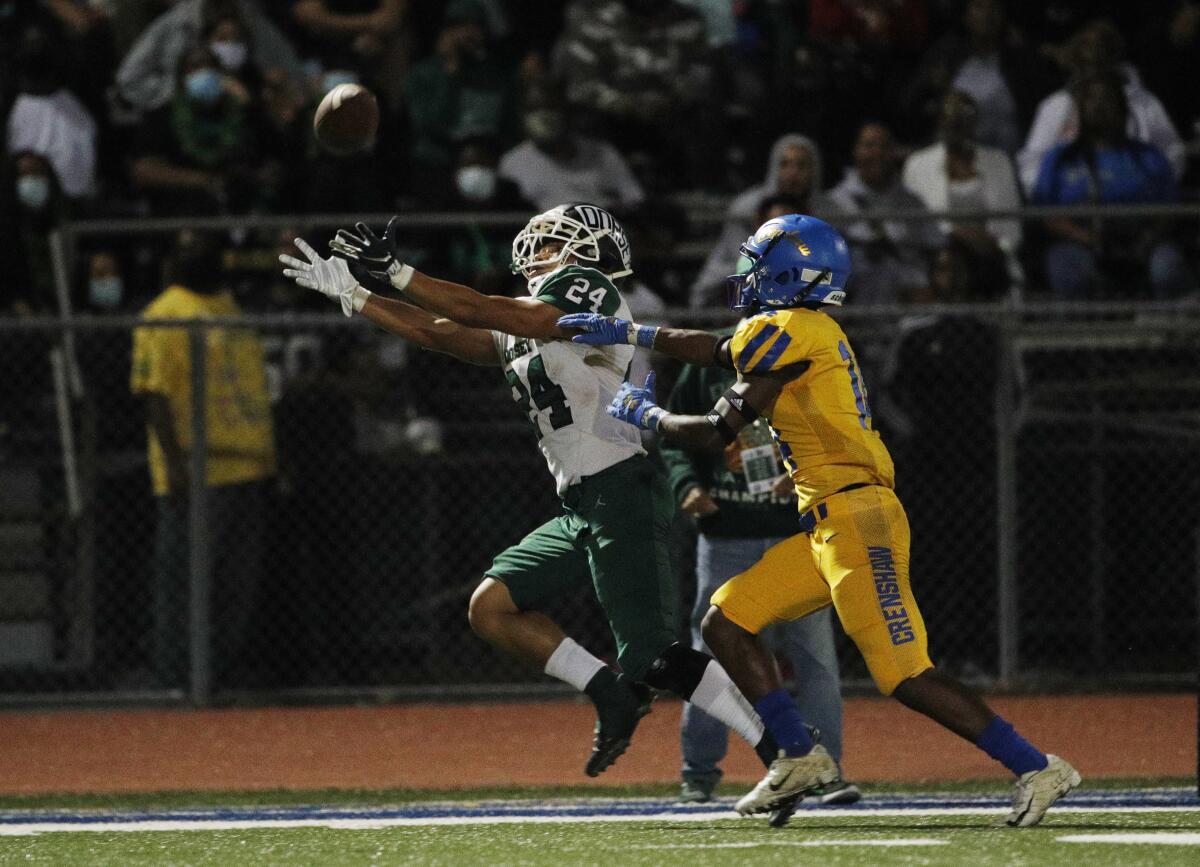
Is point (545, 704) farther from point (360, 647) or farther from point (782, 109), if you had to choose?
point (782, 109)

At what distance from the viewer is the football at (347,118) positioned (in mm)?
7090

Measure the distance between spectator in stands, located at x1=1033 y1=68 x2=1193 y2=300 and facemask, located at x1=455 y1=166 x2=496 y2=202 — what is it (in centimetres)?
306

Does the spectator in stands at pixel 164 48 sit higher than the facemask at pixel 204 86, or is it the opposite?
the spectator in stands at pixel 164 48

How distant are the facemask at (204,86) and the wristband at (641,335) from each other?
19.8 feet

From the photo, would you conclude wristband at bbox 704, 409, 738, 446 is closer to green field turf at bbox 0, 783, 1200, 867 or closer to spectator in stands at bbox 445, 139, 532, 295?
green field turf at bbox 0, 783, 1200, 867

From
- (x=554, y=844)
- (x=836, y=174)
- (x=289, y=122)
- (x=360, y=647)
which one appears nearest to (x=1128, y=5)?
(x=836, y=174)

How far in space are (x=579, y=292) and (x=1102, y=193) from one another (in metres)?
5.66

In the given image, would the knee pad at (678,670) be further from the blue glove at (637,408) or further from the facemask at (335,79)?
the facemask at (335,79)

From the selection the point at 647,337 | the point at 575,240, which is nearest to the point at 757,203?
the point at 575,240

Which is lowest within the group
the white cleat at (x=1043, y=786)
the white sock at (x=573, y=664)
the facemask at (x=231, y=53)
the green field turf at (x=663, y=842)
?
the green field turf at (x=663, y=842)

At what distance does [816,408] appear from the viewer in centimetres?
632

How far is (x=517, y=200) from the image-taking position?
11.7 m

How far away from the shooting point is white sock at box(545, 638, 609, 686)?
22.4 feet

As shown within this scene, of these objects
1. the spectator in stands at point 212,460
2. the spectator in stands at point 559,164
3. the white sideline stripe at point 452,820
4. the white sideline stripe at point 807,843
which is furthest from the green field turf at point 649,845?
the spectator in stands at point 559,164
